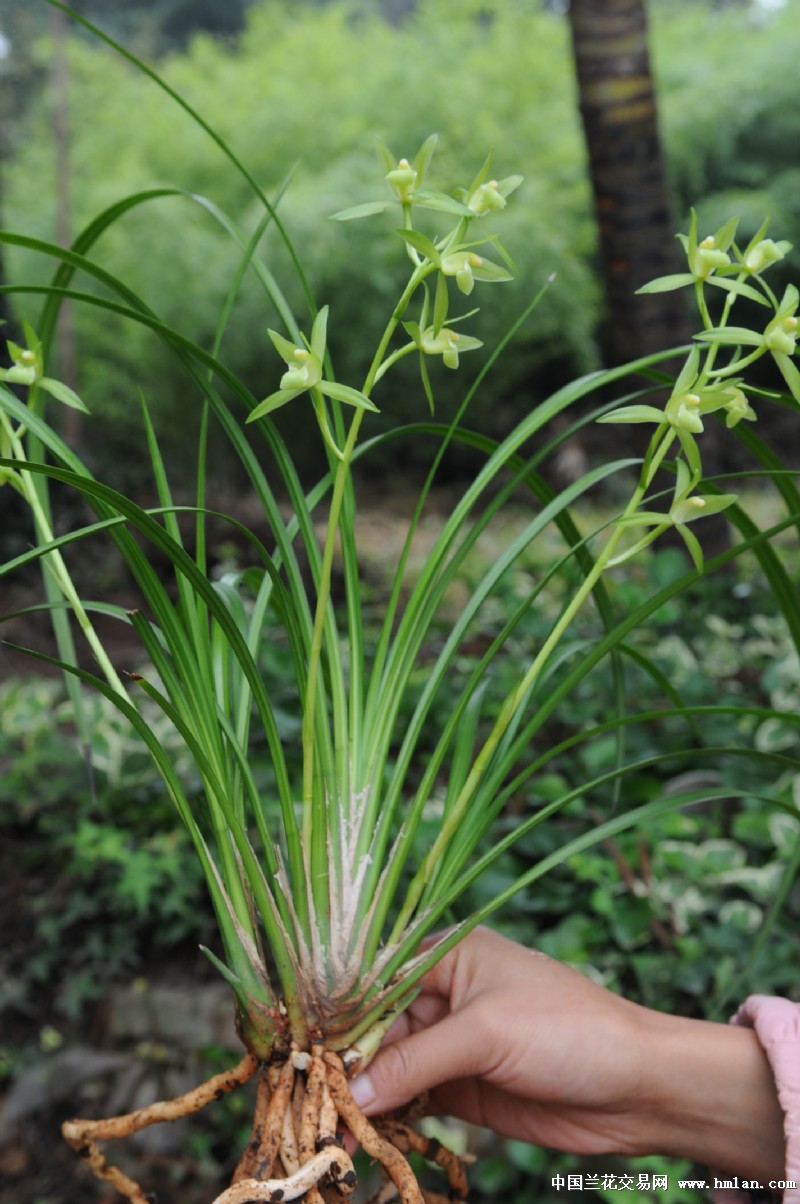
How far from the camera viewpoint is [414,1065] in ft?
2.06

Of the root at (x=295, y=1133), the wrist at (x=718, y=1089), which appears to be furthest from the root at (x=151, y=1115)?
the wrist at (x=718, y=1089)

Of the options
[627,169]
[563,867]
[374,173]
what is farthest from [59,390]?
[374,173]

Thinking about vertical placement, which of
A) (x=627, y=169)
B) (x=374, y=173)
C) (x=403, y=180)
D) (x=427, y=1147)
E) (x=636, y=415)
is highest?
(x=374, y=173)

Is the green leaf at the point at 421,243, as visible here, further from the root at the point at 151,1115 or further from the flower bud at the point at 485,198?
the root at the point at 151,1115

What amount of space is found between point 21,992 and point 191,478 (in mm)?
3438

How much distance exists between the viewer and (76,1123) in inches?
25.0

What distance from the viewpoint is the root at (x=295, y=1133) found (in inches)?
21.5

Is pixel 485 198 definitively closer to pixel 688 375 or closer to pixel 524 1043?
pixel 688 375

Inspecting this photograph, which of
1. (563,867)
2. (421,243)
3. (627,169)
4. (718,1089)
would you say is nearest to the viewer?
(421,243)

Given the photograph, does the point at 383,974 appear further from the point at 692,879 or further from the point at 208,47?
the point at 208,47

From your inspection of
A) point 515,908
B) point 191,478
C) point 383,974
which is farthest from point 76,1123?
point 191,478

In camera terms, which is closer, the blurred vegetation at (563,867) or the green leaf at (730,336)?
the green leaf at (730,336)

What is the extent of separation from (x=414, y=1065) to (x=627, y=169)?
1.49 metres

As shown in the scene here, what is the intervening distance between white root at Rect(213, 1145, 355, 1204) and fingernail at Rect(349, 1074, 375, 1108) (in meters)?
0.07
